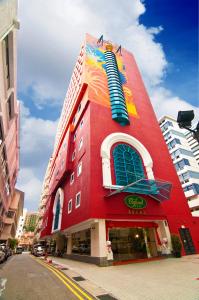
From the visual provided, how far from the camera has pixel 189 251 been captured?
60.3ft

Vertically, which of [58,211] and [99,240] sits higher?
[58,211]

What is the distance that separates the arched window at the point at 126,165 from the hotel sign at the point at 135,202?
166 centimetres

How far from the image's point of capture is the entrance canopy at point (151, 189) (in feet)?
55.8

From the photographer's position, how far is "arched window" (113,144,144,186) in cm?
1898

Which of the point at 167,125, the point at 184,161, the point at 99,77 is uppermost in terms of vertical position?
the point at 167,125

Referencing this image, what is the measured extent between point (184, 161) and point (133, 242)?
1583 inches

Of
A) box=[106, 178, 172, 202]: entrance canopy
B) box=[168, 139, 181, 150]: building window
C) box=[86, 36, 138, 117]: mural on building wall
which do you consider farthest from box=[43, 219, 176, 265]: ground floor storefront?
box=[168, 139, 181, 150]: building window

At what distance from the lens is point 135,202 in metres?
17.7

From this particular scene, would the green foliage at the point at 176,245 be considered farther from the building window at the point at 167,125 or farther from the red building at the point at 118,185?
the building window at the point at 167,125

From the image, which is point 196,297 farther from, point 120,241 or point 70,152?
point 70,152

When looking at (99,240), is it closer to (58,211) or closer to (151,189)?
(151,189)

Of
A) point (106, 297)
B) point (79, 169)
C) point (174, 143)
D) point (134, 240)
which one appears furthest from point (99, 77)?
point (174, 143)

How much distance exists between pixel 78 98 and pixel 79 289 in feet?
81.4

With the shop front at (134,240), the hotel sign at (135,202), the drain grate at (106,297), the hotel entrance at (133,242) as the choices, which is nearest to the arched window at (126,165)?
the hotel sign at (135,202)
